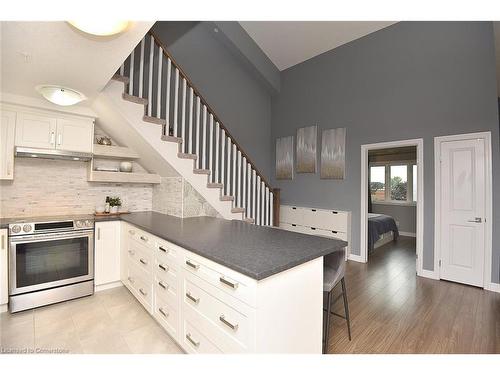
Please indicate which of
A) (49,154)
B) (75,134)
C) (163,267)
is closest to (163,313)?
(163,267)

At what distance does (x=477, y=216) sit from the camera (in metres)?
3.08

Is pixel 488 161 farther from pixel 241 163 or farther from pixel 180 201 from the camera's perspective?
pixel 180 201

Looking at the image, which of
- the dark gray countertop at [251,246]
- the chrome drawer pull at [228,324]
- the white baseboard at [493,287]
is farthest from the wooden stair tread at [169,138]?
the white baseboard at [493,287]

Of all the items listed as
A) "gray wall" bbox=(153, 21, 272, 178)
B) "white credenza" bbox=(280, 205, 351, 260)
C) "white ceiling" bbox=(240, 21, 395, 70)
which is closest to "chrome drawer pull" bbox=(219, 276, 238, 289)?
"white credenza" bbox=(280, 205, 351, 260)

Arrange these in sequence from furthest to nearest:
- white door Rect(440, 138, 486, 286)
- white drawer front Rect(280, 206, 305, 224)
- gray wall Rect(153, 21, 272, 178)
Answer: white drawer front Rect(280, 206, 305, 224) < gray wall Rect(153, 21, 272, 178) < white door Rect(440, 138, 486, 286)

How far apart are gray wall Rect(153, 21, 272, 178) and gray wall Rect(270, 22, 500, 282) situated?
2.69 ft

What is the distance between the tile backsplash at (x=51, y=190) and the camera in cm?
267

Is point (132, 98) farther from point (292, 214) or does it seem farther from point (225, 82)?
point (292, 214)

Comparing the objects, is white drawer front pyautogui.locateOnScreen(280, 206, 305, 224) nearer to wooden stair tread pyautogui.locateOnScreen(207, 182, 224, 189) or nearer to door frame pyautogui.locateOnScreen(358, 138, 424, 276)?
door frame pyautogui.locateOnScreen(358, 138, 424, 276)

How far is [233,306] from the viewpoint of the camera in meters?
1.27

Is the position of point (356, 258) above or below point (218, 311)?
below

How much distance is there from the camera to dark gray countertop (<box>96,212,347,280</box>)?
1235mm

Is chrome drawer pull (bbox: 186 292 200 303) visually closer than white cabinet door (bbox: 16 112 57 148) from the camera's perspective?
Yes
